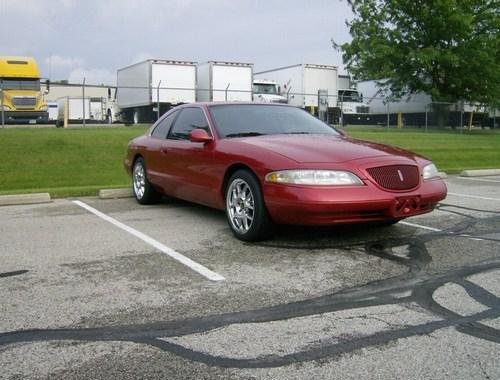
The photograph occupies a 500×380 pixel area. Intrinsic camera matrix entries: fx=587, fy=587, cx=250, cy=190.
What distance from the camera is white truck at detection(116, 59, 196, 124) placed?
30.1m

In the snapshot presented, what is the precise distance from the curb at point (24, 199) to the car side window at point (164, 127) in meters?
2.14

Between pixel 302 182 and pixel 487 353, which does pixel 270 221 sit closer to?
pixel 302 182

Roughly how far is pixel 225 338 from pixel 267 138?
323 cm

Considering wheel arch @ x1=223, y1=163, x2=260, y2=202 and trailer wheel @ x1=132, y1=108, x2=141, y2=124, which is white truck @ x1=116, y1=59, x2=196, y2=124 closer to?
trailer wheel @ x1=132, y1=108, x2=141, y2=124

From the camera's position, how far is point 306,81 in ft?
113

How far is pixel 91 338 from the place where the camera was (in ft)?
11.3

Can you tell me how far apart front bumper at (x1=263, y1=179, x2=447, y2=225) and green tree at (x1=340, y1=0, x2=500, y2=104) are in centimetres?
2577

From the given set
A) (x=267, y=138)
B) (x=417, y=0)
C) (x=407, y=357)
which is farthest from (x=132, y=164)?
(x=417, y=0)

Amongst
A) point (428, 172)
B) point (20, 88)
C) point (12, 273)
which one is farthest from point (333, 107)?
point (12, 273)

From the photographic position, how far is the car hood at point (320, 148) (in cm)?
562

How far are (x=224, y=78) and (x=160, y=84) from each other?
3.31m

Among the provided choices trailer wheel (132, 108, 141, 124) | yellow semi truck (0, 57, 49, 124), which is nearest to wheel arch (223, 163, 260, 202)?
yellow semi truck (0, 57, 49, 124)

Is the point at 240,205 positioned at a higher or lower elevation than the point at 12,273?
higher

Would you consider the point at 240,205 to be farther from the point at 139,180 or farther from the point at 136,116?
the point at 136,116
